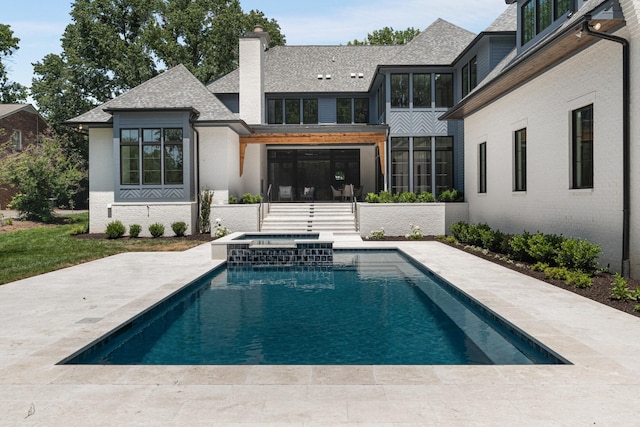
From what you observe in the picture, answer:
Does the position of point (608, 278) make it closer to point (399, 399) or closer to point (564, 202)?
point (564, 202)

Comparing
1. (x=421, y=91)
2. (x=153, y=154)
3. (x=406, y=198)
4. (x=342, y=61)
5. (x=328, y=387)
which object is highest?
(x=342, y=61)

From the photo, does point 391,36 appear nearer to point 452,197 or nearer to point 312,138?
point 312,138

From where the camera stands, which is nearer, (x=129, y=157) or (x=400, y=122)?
(x=129, y=157)

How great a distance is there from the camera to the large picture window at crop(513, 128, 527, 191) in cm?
1369

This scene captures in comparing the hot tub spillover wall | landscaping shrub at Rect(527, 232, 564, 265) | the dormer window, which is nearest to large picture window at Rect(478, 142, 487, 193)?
the dormer window

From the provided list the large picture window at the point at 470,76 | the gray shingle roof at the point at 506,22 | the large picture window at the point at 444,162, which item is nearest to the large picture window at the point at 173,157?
the large picture window at the point at 444,162

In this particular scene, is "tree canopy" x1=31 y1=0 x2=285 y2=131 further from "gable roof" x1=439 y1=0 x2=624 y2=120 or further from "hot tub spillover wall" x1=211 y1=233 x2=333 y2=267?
"hot tub spillover wall" x1=211 y1=233 x2=333 y2=267

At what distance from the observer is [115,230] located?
18.9 m

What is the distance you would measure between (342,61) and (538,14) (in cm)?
1557

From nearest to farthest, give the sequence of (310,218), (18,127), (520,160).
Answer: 1. (520,160)
2. (310,218)
3. (18,127)

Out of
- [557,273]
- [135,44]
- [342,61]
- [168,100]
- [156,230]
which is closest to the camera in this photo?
[557,273]

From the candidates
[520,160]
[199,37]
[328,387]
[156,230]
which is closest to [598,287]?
[328,387]


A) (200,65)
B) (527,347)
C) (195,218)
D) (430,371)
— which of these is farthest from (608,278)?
(200,65)

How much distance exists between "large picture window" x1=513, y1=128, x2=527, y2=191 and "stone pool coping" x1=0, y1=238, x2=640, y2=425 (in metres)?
7.81
